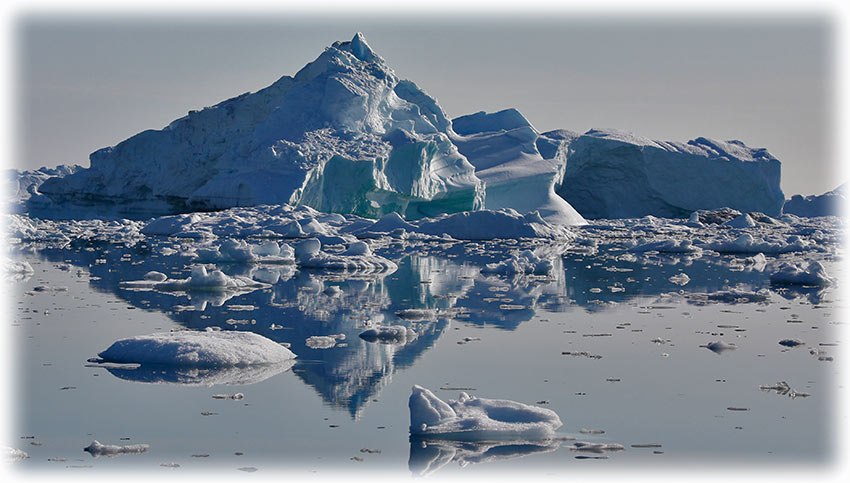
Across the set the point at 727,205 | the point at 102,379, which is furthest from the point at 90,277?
the point at 727,205

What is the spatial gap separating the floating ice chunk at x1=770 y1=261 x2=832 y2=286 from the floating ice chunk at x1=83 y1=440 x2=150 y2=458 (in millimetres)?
8853

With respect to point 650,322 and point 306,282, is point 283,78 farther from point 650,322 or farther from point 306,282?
point 650,322

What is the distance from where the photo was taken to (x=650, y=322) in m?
7.80

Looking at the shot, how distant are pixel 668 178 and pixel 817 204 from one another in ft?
54.6

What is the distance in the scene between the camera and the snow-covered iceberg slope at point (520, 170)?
2817cm

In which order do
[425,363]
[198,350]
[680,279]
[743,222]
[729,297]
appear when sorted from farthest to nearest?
[743,222], [680,279], [729,297], [425,363], [198,350]

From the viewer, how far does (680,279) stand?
1155 centimetres

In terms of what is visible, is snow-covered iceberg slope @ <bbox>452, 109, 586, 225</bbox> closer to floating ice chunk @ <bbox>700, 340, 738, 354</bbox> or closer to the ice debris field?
the ice debris field

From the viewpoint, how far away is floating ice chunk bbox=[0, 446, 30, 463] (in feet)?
12.7

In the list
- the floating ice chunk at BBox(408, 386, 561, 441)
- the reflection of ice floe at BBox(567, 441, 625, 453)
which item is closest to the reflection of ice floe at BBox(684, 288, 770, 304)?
the floating ice chunk at BBox(408, 386, 561, 441)

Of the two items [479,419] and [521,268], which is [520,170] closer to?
[521,268]

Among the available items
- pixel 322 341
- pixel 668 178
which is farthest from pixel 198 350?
pixel 668 178

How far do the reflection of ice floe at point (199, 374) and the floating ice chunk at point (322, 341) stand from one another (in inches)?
25.8

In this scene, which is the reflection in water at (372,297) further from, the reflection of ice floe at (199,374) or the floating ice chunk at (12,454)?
the floating ice chunk at (12,454)
